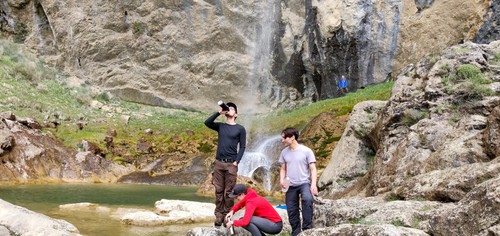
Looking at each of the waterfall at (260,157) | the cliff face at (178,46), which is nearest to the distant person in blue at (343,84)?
the cliff face at (178,46)

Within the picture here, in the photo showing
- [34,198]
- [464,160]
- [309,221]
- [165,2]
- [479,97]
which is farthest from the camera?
[165,2]

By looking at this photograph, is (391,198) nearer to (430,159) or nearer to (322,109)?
(430,159)

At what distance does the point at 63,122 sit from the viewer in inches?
1107

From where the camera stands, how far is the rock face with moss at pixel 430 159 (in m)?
5.55

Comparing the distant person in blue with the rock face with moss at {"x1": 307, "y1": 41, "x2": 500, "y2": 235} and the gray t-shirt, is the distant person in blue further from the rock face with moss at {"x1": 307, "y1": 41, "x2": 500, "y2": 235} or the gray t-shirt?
the gray t-shirt

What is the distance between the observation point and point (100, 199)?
17453 mm

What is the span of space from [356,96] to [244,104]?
37.0ft

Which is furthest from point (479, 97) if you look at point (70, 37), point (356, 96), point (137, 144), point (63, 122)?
point (70, 37)

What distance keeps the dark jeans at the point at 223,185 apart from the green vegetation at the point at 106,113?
15.1 meters

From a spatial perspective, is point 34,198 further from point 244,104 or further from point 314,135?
point 244,104

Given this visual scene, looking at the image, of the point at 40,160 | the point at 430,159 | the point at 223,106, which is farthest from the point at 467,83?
the point at 40,160

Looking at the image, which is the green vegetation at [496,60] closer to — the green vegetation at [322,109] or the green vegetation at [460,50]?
the green vegetation at [460,50]

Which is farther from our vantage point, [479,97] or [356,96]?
[356,96]

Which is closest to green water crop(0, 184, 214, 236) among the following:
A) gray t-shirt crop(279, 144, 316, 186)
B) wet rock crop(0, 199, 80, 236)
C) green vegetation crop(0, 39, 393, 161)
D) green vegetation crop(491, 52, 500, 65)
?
wet rock crop(0, 199, 80, 236)
